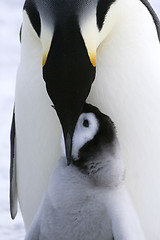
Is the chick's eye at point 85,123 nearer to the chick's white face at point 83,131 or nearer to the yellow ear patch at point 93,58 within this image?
the chick's white face at point 83,131

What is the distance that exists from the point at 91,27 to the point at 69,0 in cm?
10

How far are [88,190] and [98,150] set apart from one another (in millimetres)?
122

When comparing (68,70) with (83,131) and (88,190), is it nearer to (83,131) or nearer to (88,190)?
(83,131)

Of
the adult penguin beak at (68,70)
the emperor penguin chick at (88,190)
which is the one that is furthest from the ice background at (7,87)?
the adult penguin beak at (68,70)

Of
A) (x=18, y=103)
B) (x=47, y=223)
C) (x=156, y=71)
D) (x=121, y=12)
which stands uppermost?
(x=121, y=12)

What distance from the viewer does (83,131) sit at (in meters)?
2.35

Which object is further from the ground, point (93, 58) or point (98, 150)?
point (93, 58)

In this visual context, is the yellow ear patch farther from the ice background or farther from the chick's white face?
the ice background

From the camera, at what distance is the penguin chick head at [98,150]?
237 centimetres

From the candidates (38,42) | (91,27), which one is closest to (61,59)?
(91,27)

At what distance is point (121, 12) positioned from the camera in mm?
2455

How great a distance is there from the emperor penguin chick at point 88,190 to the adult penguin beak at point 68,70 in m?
0.11

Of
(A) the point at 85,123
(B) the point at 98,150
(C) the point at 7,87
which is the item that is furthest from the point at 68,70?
(C) the point at 7,87

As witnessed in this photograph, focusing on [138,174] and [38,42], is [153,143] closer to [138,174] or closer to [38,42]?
[138,174]
